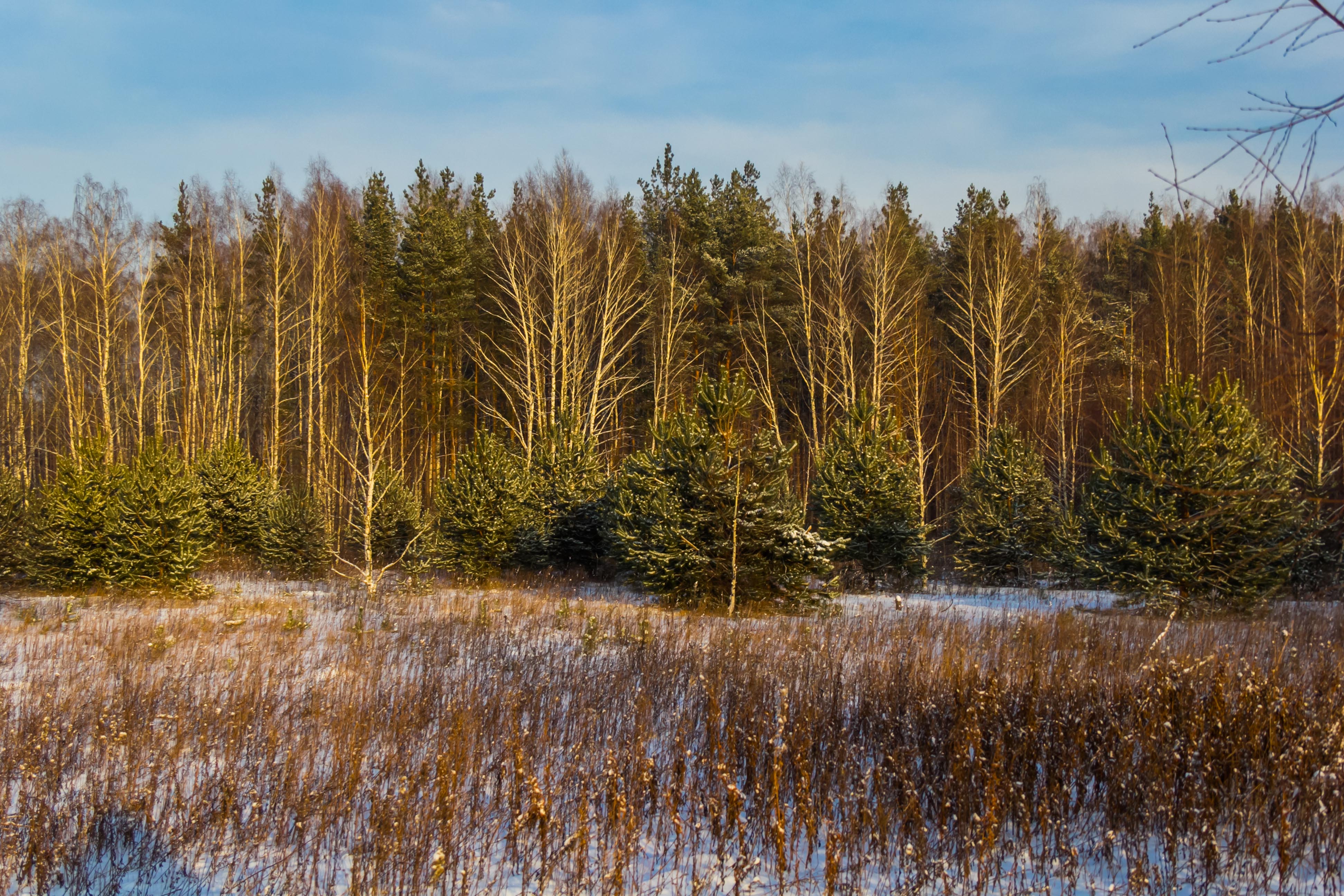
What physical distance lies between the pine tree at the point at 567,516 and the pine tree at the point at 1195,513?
8676mm

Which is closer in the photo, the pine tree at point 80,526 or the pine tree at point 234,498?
the pine tree at point 80,526

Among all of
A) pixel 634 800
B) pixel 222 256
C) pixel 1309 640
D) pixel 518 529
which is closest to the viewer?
pixel 634 800

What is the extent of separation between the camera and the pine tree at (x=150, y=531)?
12969 mm

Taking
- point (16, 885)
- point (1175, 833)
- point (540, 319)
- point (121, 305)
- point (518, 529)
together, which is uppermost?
point (121, 305)

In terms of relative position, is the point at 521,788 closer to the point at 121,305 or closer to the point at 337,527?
the point at 337,527

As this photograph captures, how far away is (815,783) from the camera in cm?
471

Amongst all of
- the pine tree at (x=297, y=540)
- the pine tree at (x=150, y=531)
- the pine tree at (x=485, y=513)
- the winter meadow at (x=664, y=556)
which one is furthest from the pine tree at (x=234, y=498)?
the pine tree at (x=485, y=513)

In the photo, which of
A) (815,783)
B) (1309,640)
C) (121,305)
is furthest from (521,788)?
(121,305)

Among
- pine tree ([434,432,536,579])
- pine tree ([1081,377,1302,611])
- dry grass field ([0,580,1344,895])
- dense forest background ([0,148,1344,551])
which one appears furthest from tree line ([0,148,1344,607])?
dry grass field ([0,580,1344,895])

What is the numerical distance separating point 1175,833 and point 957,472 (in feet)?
90.7

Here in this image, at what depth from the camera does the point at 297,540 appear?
56.9 ft

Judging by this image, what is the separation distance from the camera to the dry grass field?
3732 mm

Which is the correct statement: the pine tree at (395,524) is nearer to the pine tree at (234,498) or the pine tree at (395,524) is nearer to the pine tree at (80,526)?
the pine tree at (234,498)

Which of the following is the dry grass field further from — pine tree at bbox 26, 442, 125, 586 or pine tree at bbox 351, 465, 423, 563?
pine tree at bbox 351, 465, 423, 563
